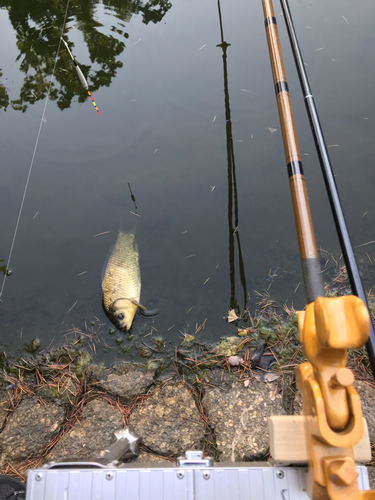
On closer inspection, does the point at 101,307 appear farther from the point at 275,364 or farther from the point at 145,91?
the point at 145,91

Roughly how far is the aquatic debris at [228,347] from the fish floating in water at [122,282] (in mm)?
677

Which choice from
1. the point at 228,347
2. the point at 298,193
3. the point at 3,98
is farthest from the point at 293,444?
the point at 3,98

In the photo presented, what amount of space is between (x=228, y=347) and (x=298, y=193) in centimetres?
130

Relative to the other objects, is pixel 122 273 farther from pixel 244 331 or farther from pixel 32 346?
pixel 244 331

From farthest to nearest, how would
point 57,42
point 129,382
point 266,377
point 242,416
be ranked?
point 57,42 < point 129,382 < point 266,377 < point 242,416

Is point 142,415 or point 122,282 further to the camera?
point 122,282

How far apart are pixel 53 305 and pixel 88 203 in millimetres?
997

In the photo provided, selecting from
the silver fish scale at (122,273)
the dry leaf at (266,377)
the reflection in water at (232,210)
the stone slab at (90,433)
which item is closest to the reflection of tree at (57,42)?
the reflection in water at (232,210)

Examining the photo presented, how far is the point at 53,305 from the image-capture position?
8.96 feet

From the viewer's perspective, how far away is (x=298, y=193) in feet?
5.50

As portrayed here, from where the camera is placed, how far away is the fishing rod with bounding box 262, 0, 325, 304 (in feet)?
4.86

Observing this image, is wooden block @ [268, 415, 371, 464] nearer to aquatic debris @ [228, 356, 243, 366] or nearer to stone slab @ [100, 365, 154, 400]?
aquatic debris @ [228, 356, 243, 366]

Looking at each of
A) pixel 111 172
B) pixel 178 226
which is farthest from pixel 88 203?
pixel 178 226

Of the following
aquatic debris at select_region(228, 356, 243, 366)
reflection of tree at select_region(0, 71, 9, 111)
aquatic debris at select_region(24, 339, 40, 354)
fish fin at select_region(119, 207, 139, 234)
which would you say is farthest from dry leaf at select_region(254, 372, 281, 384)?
reflection of tree at select_region(0, 71, 9, 111)
